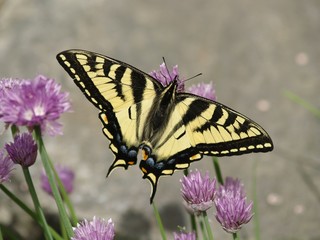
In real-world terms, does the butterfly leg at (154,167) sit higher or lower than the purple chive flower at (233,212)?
higher

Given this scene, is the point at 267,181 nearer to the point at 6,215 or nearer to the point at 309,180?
the point at 309,180

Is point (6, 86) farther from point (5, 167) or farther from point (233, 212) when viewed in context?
point (233, 212)

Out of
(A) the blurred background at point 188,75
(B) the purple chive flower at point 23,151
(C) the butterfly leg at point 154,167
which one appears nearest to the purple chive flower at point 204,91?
(C) the butterfly leg at point 154,167

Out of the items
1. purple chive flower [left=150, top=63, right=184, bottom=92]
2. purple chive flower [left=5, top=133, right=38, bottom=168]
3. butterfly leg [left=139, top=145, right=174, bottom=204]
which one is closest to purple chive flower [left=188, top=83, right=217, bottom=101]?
purple chive flower [left=150, top=63, right=184, bottom=92]

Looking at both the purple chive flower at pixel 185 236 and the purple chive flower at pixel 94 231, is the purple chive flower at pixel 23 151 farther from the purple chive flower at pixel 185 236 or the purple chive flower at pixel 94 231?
the purple chive flower at pixel 185 236

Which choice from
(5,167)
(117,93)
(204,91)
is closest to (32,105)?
(5,167)

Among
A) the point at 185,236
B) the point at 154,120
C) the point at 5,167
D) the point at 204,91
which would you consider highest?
the point at 204,91

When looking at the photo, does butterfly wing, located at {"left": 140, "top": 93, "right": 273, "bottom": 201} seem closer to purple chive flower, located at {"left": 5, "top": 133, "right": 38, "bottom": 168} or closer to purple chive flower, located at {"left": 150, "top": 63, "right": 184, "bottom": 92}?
purple chive flower, located at {"left": 150, "top": 63, "right": 184, "bottom": 92}
